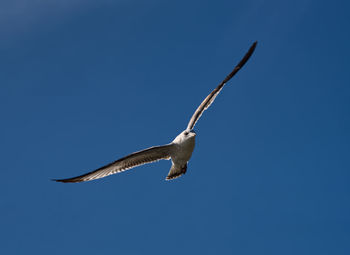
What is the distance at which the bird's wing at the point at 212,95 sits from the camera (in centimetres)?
1575

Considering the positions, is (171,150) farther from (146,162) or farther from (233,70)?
(233,70)

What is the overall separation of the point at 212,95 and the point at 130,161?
4055 millimetres

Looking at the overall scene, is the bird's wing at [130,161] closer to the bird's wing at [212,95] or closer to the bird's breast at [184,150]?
the bird's breast at [184,150]

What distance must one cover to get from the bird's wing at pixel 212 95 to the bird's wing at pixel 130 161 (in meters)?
1.28

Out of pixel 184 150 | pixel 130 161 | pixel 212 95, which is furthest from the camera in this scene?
pixel 212 95

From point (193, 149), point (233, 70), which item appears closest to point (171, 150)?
point (193, 149)

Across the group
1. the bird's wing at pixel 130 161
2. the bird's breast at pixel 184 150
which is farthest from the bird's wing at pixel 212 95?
the bird's wing at pixel 130 161

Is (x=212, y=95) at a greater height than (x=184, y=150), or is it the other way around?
(x=212, y=95)

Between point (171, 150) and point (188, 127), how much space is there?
4.19 ft

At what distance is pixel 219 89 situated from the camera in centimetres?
1642

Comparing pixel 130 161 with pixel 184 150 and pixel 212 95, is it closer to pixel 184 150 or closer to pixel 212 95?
pixel 184 150

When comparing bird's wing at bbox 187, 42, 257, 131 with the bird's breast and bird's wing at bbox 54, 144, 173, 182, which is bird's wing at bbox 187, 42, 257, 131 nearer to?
the bird's breast

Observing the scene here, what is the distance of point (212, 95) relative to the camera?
53.4 feet

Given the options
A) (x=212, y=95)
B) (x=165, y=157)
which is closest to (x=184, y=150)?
(x=165, y=157)
